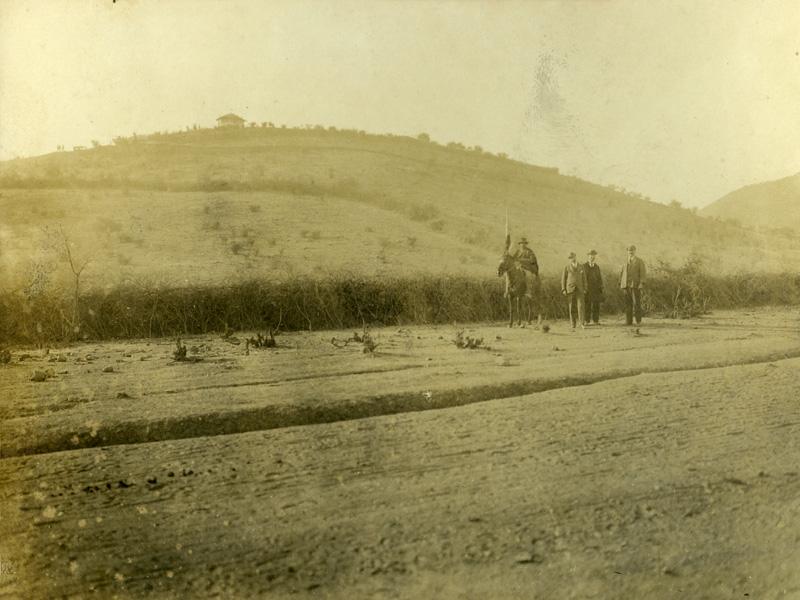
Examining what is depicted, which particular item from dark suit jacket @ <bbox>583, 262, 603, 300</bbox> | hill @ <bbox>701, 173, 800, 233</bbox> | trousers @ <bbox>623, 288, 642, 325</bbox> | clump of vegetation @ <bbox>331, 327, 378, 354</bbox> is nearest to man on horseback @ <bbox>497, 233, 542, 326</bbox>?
dark suit jacket @ <bbox>583, 262, 603, 300</bbox>

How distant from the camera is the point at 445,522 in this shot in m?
5.21

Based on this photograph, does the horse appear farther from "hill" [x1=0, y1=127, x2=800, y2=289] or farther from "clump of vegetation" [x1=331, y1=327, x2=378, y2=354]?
"clump of vegetation" [x1=331, y1=327, x2=378, y2=354]

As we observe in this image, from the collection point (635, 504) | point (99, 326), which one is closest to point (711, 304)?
point (99, 326)

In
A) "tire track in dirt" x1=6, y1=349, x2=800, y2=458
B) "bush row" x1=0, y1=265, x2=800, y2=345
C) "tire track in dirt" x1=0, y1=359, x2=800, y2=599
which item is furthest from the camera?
"bush row" x1=0, y1=265, x2=800, y2=345

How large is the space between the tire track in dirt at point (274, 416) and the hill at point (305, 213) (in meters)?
7.11

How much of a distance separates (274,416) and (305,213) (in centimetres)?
1573

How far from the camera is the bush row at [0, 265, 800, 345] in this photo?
13570 millimetres

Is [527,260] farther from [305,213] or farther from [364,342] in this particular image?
[305,213]

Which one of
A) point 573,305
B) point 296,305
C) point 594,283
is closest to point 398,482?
point 296,305

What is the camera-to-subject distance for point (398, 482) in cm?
598

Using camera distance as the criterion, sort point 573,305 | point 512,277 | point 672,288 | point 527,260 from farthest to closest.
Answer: point 672,288 → point 573,305 → point 527,260 → point 512,277

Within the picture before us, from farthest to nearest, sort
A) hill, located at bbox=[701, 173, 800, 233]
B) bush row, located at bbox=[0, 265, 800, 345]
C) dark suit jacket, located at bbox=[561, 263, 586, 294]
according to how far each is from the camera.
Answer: hill, located at bbox=[701, 173, 800, 233]
dark suit jacket, located at bbox=[561, 263, 586, 294]
bush row, located at bbox=[0, 265, 800, 345]

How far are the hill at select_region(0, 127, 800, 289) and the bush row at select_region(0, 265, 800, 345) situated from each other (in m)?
0.52

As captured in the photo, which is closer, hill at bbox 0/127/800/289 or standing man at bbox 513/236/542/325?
hill at bbox 0/127/800/289
